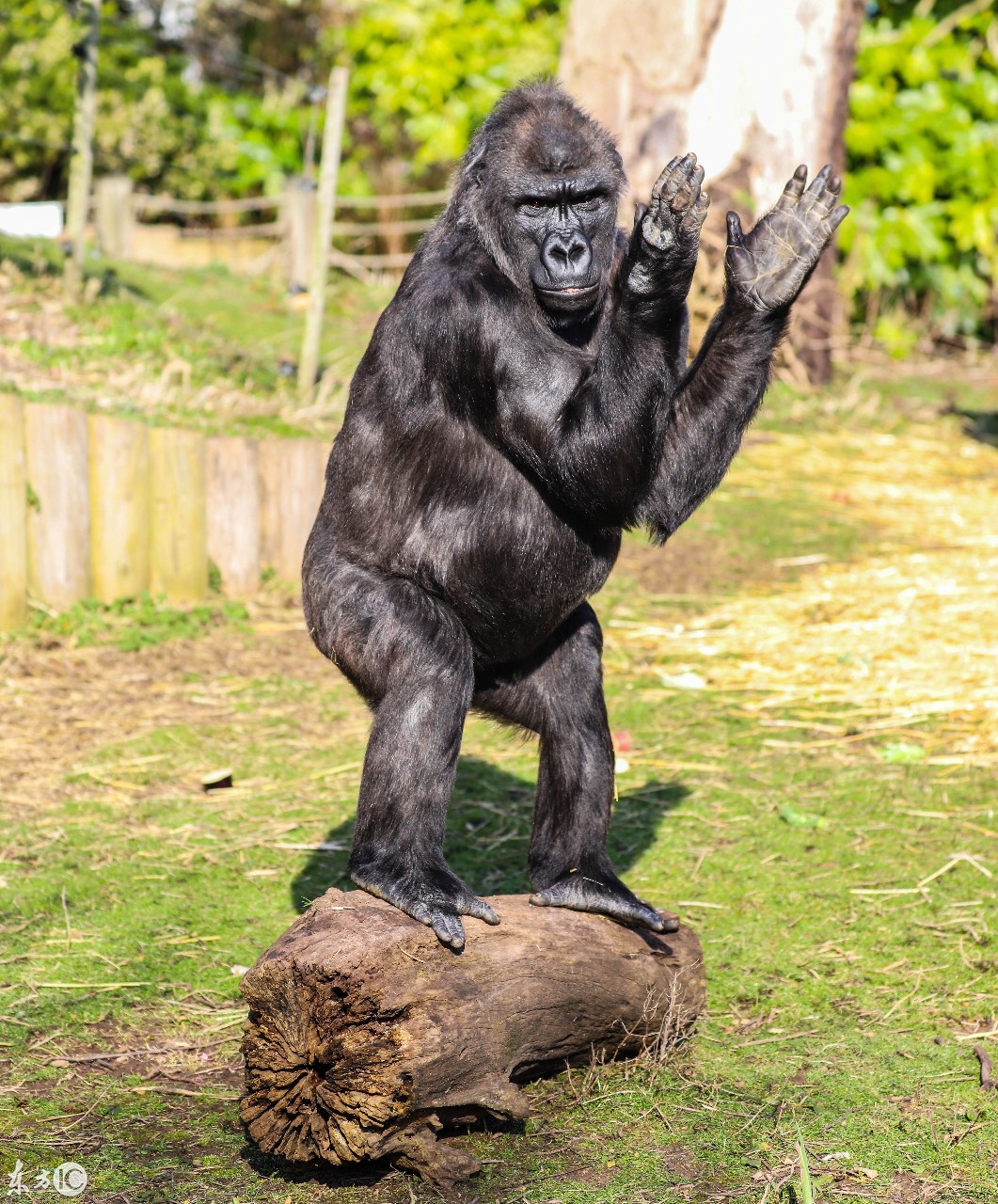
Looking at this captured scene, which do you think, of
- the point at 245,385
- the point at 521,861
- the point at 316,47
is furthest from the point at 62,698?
the point at 316,47

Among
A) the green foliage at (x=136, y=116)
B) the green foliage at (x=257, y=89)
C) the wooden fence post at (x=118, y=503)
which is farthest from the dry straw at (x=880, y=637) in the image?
the green foliage at (x=136, y=116)

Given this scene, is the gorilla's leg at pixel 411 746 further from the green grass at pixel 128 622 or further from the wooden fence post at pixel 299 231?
the wooden fence post at pixel 299 231

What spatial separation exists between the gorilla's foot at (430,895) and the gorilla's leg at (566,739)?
449 mm

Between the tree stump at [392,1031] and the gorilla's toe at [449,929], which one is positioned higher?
the gorilla's toe at [449,929]

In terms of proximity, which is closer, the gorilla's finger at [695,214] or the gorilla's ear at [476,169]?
the gorilla's finger at [695,214]

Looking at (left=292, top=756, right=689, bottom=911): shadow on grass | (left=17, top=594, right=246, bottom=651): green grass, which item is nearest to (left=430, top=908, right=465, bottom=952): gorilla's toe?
(left=292, top=756, right=689, bottom=911): shadow on grass

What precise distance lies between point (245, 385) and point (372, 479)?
6226 millimetres

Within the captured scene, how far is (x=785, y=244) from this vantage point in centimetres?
368

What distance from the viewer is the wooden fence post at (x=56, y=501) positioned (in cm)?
687

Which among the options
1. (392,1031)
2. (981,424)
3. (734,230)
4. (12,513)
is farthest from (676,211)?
(981,424)

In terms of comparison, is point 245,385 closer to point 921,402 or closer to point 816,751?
point 816,751

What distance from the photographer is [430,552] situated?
12.7 ft

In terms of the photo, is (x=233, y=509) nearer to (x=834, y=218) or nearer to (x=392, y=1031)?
(x=834, y=218)

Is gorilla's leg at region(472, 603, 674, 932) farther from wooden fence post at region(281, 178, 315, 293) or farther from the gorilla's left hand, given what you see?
wooden fence post at region(281, 178, 315, 293)
